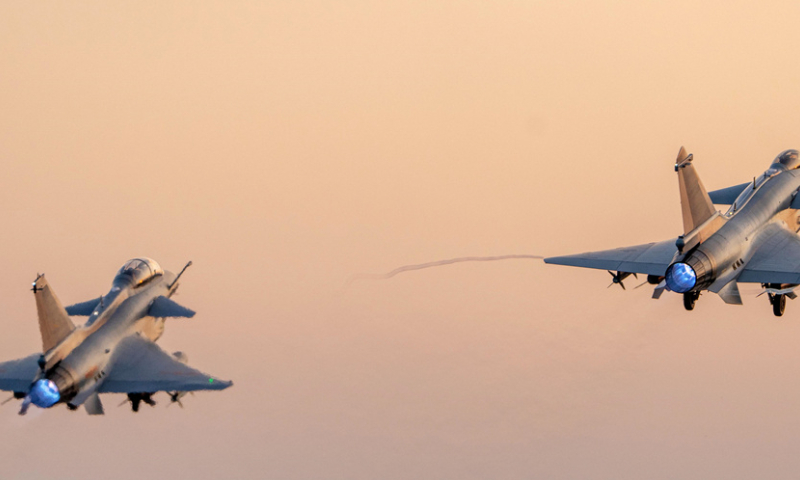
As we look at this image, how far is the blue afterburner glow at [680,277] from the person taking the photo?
67.0 meters

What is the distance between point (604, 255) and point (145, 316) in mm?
21944

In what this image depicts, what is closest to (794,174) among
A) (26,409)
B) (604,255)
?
(604,255)

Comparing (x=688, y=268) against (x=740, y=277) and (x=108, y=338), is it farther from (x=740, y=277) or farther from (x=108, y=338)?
(x=108, y=338)

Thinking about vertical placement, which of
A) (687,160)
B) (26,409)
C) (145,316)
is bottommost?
(26,409)

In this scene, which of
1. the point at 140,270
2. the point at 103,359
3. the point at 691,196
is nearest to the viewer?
the point at 103,359

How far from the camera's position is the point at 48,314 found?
6562 centimetres

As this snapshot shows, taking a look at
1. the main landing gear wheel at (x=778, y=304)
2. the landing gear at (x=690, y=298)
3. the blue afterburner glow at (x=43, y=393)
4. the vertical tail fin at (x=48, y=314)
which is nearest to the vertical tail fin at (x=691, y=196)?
the landing gear at (x=690, y=298)

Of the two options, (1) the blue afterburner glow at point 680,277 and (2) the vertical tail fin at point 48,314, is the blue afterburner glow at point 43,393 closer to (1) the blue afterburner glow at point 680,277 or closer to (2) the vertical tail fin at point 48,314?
(2) the vertical tail fin at point 48,314

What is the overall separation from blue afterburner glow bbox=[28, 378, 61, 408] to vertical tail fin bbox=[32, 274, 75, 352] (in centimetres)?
147

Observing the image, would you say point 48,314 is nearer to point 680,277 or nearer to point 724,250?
point 680,277

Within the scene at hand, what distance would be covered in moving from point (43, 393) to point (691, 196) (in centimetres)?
2956

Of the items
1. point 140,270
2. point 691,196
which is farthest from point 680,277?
point 140,270

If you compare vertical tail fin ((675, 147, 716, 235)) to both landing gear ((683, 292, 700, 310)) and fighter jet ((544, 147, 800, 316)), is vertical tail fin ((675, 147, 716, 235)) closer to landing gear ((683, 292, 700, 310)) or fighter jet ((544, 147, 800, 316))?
fighter jet ((544, 147, 800, 316))

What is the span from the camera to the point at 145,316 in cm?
7350
